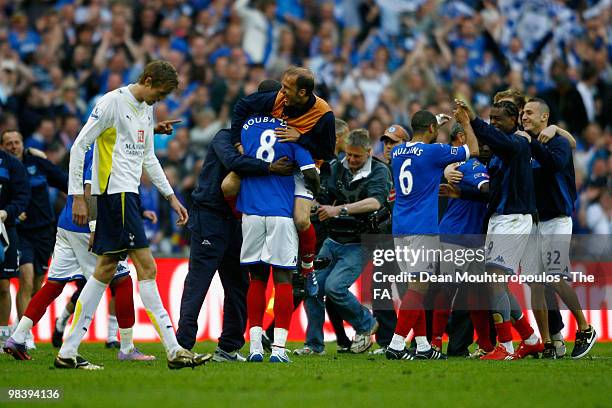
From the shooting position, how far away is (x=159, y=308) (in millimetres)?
9328

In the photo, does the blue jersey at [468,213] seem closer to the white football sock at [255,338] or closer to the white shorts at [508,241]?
the white shorts at [508,241]

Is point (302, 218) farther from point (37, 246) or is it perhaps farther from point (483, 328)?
point (37, 246)

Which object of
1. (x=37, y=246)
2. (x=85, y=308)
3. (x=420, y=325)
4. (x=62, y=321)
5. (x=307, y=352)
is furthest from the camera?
(x=37, y=246)

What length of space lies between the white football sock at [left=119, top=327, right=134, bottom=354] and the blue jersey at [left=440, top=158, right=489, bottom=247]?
11.4ft

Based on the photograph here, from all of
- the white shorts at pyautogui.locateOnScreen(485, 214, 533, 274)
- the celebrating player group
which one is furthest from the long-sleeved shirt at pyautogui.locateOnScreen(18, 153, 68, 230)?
the white shorts at pyautogui.locateOnScreen(485, 214, 533, 274)

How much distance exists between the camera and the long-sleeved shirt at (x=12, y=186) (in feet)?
41.2

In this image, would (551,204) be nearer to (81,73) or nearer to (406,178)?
(406,178)

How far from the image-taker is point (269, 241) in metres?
10.1

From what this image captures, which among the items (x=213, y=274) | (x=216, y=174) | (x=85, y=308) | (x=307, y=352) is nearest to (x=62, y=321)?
(x=307, y=352)

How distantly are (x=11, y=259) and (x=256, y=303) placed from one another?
153 inches

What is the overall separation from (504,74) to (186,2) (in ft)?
22.0

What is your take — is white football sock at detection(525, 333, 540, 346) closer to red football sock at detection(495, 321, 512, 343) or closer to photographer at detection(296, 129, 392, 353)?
red football sock at detection(495, 321, 512, 343)

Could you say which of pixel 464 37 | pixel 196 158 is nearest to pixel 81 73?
pixel 196 158

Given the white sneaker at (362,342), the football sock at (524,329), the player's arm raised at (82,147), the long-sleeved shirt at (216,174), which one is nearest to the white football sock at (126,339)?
the long-sleeved shirt at (216,174)
